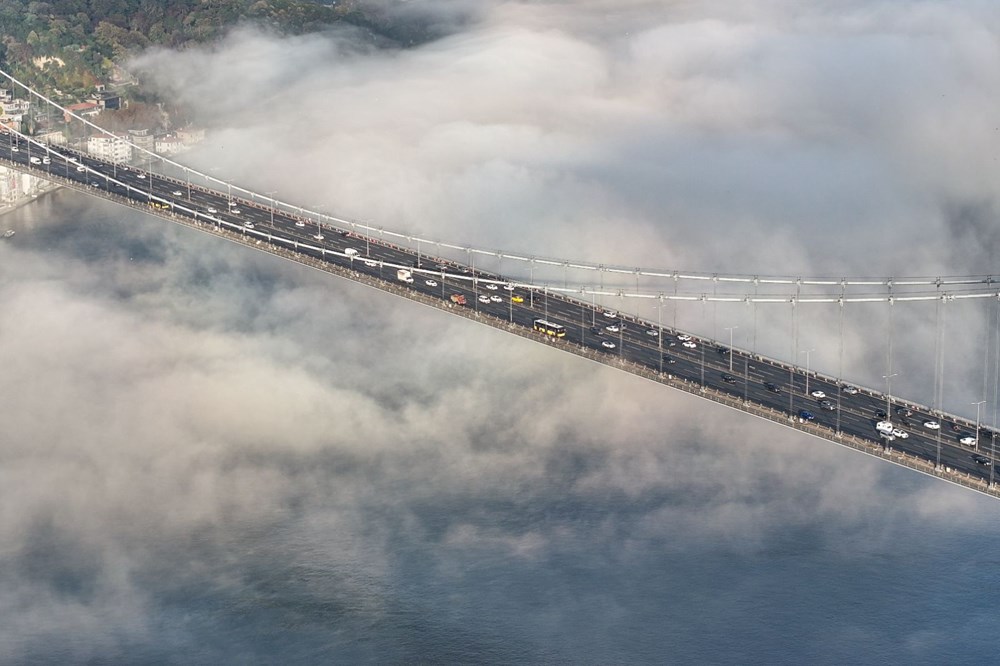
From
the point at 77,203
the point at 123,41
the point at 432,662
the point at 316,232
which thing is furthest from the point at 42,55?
the point at 432,662

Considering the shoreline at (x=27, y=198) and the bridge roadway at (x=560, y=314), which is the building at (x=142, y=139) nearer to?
the shoreline at (x=27, y=198)

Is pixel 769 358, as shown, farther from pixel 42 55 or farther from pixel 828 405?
pixel 42 55

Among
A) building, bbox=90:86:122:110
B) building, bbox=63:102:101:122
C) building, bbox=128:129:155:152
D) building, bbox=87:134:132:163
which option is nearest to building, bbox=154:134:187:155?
building, bbox=128:129:155:152

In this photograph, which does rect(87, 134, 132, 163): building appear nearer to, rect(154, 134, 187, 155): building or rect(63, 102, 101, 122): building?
rect(154, 134, 187, 155): building

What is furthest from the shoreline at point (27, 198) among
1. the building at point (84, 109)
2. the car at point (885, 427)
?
the car at point (885, 427)

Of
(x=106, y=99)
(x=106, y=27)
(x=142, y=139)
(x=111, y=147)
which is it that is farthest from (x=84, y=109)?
(x=106, y=27)
